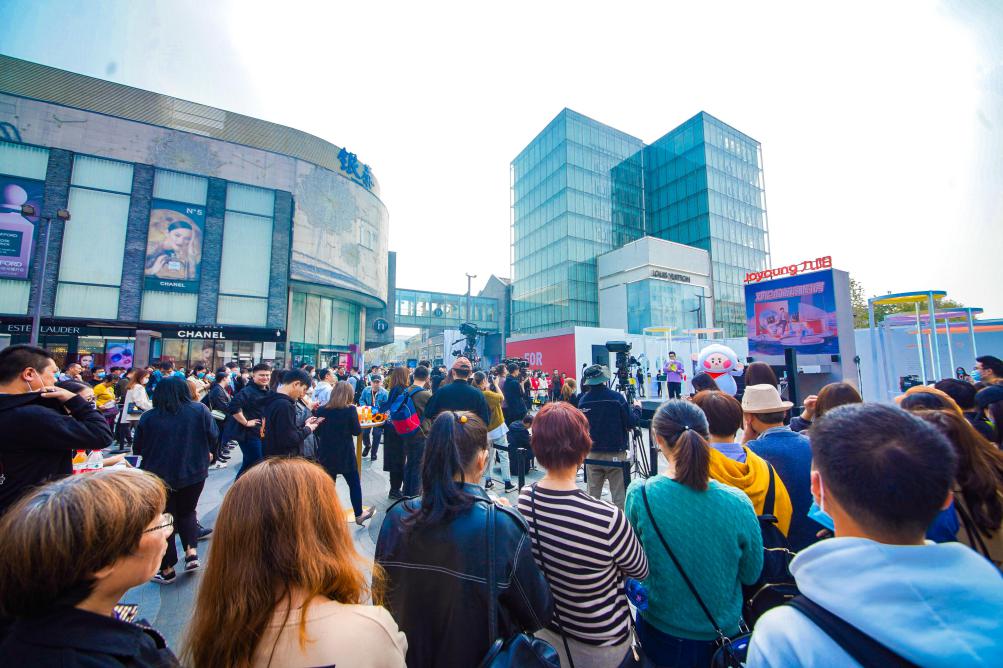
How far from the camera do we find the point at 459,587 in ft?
4.78

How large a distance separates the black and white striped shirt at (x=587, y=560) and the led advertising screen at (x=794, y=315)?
11.2 m

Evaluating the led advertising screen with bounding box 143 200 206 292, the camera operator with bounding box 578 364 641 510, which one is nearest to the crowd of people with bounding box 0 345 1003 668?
the camera operator with bounding box 578 364 641 510

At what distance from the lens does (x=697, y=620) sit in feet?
5.80

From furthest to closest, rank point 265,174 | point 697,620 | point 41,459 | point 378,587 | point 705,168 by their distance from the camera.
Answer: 1. point 705,168
2. point 265,174
3. point 41,459
4. point 697,620
5. point 378,587

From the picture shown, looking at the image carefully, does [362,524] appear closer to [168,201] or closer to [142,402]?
[142,402]

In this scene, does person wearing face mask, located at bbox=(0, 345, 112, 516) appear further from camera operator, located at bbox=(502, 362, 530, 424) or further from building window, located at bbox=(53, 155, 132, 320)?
building window, located at bbox=(53, 155, 132, 320)

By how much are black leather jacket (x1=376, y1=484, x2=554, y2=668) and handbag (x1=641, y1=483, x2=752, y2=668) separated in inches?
24.2

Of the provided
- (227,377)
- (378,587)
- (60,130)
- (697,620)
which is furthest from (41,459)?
(60,130)

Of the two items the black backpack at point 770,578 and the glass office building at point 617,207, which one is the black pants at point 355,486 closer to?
the black backpack at point 770,578

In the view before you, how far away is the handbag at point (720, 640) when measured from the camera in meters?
1.57

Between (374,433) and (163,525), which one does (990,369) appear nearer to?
(163,525)

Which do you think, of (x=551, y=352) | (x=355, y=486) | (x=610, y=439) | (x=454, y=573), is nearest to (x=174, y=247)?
(x=551, y=352)

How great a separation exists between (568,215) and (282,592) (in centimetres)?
3991

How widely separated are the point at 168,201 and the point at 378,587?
2795 cm
